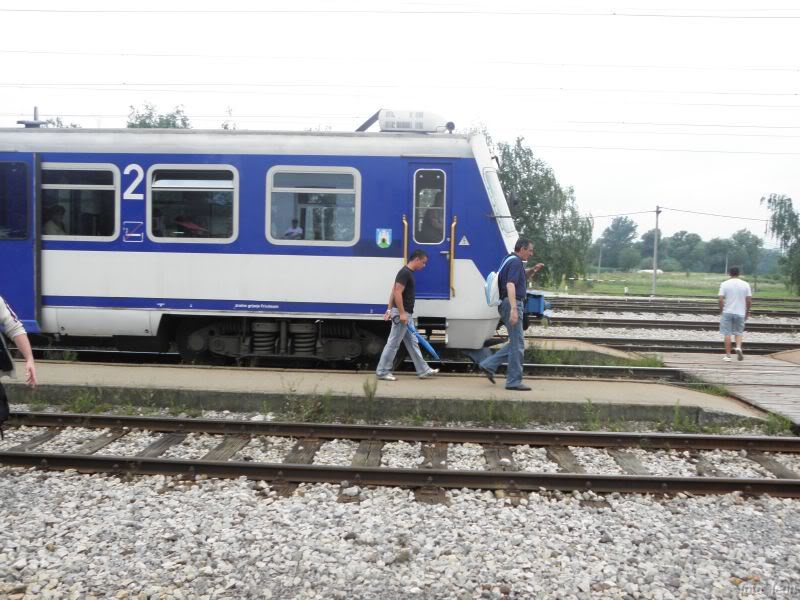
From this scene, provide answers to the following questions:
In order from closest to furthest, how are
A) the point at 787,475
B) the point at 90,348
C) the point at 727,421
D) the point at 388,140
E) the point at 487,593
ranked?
the point at 487,593 → the point at 787,475 → the point at 727,421 → the point at 388,140 → the point at 90,348

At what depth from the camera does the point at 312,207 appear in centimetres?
959

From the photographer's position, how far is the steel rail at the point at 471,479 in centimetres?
580

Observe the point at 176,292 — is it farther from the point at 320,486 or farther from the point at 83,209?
the point at 320,486

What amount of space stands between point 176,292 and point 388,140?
11.6 ft

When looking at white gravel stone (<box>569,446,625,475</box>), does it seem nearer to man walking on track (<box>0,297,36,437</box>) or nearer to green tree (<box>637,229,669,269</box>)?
man walking on track (<box>0,297,36,437</box>)

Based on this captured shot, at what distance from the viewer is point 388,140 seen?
9.56 meters

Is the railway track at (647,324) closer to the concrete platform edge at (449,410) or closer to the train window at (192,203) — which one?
the concrete platform edge at (449,410)

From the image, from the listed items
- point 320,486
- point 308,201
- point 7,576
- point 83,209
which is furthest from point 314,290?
point 7,576

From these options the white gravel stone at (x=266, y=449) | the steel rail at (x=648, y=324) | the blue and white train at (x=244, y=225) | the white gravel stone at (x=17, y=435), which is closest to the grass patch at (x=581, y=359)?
the blue and white train at (x=244, y=225)

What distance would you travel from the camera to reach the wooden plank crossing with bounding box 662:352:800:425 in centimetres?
870

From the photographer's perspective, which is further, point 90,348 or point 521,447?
point 90,348

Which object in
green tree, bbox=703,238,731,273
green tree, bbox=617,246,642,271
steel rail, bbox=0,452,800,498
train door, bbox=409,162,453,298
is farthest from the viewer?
green tree, bbox=617,246,642,271

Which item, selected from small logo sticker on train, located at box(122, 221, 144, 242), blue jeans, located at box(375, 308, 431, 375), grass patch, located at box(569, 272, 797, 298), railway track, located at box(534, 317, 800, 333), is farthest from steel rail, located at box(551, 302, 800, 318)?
small logo sticker on train, located at box(122, 221, 144, 242)

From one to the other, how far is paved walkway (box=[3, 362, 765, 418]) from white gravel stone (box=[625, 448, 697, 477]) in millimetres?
1073
